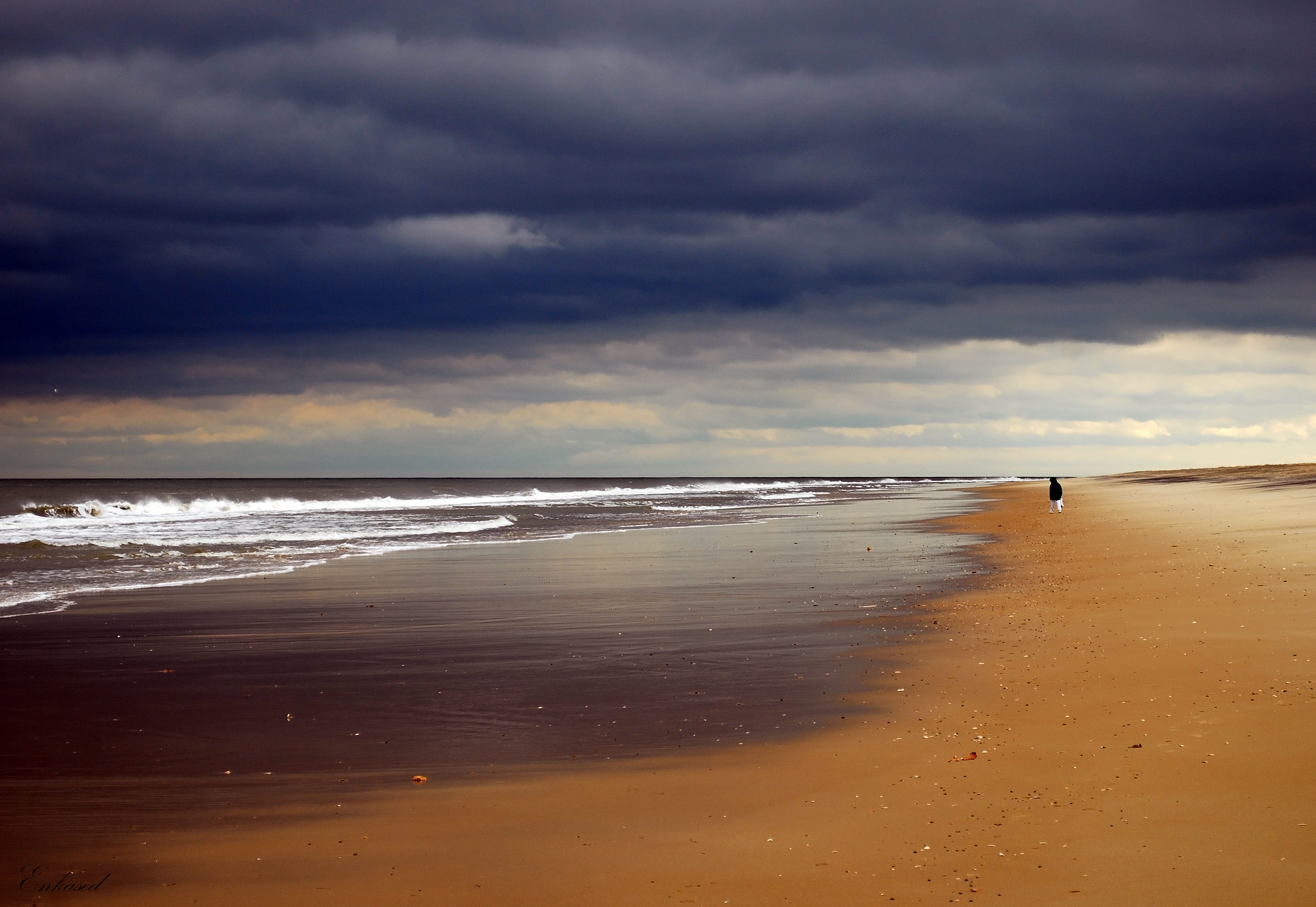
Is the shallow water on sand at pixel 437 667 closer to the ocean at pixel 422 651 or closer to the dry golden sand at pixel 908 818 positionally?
the ocean at pixel 422 651

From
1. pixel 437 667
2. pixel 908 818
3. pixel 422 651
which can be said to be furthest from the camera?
pixel 422 651

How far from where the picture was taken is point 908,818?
18.2 feet

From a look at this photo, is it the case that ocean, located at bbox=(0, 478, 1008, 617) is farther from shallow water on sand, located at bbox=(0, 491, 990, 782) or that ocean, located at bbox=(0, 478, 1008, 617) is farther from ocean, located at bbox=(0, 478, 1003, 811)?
shallow water on sand, located at bbox=(0, 491, 990, 782)

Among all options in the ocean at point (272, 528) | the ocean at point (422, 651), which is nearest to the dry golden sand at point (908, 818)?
the ocean at point (422, 651)

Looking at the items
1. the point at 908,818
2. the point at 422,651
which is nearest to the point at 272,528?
the point at 422,651

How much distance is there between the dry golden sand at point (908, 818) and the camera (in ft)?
15.7

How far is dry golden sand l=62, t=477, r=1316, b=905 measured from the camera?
4781 mm

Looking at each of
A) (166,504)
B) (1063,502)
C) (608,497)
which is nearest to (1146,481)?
(1063,502)

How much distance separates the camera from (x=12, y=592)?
656 inches

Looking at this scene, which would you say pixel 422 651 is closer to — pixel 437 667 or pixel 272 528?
pixel 437 667

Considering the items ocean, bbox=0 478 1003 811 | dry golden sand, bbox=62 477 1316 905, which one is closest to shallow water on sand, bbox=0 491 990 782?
ocean, bbox=0 478 1003 811

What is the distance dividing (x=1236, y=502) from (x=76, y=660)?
3490 centimetres

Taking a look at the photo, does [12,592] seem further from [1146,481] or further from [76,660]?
[1146,481]

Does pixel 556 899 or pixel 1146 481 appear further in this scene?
pixel 1146 481
